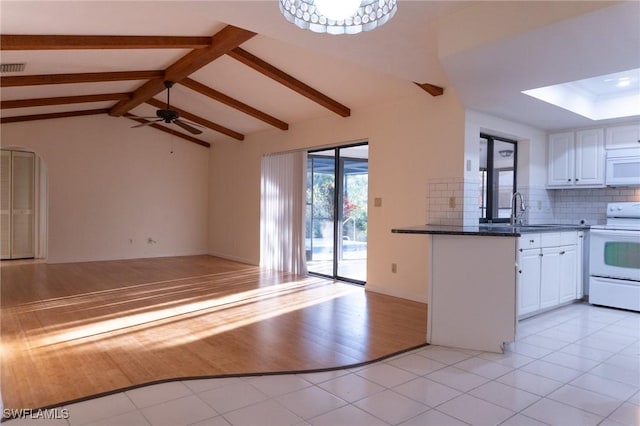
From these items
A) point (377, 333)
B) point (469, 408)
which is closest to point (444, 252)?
point (377, 333)

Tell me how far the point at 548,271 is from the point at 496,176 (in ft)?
4.84

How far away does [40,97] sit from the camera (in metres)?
6.28

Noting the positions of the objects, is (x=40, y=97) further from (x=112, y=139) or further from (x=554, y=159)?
(x=554, y=159)

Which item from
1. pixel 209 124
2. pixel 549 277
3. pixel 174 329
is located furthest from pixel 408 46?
pixel 209 124

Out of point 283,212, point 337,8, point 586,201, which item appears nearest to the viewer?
point 337,8

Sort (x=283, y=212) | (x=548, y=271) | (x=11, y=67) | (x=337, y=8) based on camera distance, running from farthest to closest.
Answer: (x=283, y=212), (x=11, y=67), (x=548, y=271), (x=337, y=8)

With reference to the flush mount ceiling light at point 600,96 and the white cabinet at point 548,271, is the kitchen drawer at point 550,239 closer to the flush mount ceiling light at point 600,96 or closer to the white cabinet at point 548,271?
the white cabinet at point 548,271

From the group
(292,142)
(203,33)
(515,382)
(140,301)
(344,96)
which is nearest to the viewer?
(515,382)

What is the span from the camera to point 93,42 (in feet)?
13.3

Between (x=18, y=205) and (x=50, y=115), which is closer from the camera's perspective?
(x=50, y=115)

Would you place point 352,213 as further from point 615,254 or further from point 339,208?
point 615,254

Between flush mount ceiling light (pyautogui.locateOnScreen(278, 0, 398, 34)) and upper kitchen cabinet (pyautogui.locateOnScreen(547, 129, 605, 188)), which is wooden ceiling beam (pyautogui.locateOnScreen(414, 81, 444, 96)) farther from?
flush mount ceiling light (pyautogui.locateOnScreen(278, 0, 398, 34))

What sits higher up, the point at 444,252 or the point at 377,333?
the point at 444,252

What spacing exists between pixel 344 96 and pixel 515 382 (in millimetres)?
4014
